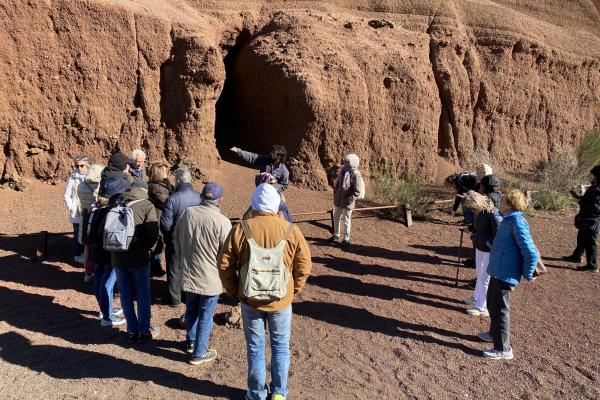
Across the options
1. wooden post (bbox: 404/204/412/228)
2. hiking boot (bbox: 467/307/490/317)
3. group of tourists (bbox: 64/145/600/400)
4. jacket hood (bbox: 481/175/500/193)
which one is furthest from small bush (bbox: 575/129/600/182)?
hiking boot (bbox: 467/307/490/317)

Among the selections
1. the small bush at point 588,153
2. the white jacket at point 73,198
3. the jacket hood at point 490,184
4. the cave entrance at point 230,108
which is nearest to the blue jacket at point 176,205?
the white jacket at point 73,198

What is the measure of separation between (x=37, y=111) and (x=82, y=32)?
1846 millimetres

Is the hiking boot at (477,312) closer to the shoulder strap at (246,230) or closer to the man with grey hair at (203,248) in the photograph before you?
the man with grey hair at (203,248)

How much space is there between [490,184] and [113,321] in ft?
16.7

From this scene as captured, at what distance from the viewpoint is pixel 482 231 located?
238 inches

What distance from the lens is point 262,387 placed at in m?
4.02

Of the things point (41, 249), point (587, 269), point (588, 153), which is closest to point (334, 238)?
point (587, 269)

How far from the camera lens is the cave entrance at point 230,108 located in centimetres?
1323

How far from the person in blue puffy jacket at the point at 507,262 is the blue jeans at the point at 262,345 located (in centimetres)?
242

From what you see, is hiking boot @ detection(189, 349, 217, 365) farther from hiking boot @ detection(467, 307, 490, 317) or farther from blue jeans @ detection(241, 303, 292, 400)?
hiking boot @ detection(467, 307, 490, 317)

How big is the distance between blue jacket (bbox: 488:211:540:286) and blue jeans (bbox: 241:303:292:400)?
2.42 meters

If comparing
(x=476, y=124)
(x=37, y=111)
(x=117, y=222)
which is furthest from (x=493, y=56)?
(x=117, y=222)

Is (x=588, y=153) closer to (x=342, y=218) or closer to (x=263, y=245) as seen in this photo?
(x=342, y=218)

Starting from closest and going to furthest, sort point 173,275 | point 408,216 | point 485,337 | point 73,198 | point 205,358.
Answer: point 205,358, point 485,337, point 173,275, point 73,198, point 408,216
